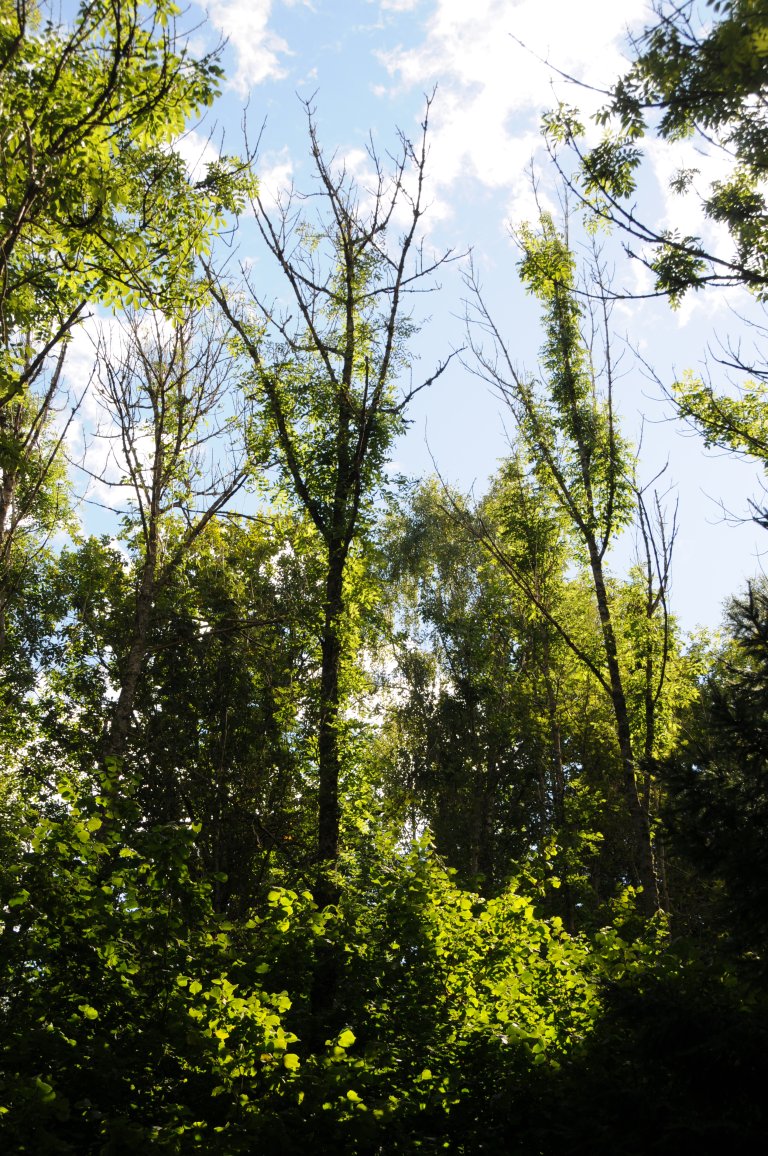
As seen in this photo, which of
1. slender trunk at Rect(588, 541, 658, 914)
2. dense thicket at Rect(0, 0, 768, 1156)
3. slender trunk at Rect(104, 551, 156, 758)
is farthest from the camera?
slender trunk at Rect(104, 551, 156, 758)

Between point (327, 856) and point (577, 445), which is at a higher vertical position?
point (577, 445)

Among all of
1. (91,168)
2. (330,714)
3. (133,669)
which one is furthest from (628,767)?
(91,168)

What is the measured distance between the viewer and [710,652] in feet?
74.2

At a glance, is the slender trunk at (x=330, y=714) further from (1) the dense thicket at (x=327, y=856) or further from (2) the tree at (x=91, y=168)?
(2) the tree at (x=91, y=168)

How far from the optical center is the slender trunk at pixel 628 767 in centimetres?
1038

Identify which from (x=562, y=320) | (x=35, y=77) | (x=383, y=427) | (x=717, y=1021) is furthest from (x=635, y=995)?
(x=562, y=320)

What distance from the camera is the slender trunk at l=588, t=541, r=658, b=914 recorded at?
1038cm

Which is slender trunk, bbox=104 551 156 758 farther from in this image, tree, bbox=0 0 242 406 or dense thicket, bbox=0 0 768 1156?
tree, bbox=0 0 242 406

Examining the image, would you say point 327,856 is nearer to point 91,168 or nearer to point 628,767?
point 628,767

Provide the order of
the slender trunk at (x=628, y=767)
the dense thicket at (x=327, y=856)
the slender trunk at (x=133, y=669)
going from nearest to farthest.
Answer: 1. the dense thicket at (x=327, y=856)
2. the slender trunk at (x=628, y=767)
3. the slender trunk at (x=133, y=669)

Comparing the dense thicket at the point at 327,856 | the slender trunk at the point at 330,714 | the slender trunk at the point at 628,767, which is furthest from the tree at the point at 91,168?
the slender trunk at the point at 628,767

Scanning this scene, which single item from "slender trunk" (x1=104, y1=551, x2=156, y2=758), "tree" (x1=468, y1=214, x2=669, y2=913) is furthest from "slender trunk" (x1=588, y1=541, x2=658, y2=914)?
"slender trunk" (x1=104, y1=551, x2=156, y2=758)

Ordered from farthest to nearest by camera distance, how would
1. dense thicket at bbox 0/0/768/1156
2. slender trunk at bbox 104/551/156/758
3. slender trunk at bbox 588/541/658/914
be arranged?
slender trunk at bbox 104/551/156/758
slender trunk at bbox 588/541/658/914
dense thicket at bbox 0/0/768/1156

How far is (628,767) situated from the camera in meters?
A: 10.5
